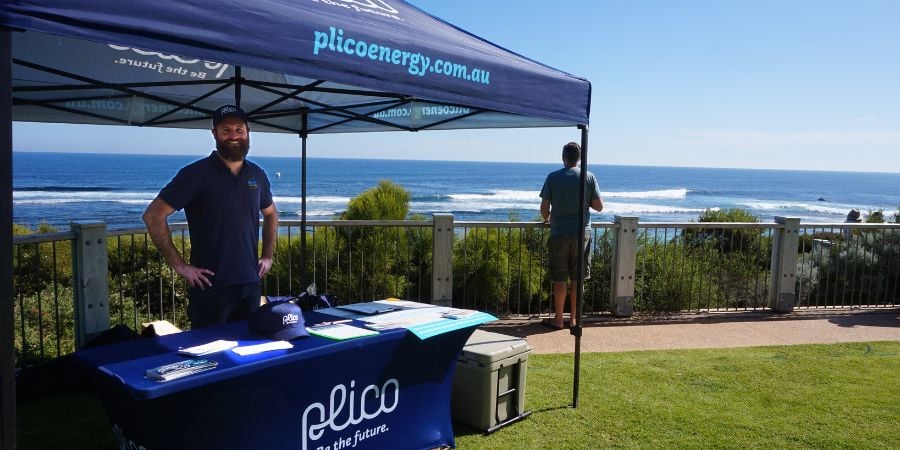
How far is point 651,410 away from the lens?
174 inches

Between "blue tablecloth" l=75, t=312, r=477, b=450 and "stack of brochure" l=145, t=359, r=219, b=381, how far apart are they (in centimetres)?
4

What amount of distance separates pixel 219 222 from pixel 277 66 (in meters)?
1.27

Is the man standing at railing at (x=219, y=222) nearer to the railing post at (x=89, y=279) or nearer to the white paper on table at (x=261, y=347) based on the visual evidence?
the white paper on table at (x=261, y=347)

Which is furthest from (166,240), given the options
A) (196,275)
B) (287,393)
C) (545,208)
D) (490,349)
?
(545,208)

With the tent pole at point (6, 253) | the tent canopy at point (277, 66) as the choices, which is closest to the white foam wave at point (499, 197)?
the tent canopy at point (277, 66)

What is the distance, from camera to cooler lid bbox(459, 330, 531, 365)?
3.86 m

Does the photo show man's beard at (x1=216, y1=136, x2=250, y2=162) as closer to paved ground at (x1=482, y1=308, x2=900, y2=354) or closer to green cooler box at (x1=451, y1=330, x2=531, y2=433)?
green cooler box at (x1=451, y1=330, x2=531, y2=433)

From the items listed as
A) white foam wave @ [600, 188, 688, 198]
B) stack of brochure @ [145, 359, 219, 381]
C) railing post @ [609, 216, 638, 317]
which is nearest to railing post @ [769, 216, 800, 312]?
railing post @ [609, 216, 638, 317]

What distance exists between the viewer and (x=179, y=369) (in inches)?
93.5

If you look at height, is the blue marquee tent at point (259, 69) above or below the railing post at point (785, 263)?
above

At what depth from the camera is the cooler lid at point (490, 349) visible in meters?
3.86

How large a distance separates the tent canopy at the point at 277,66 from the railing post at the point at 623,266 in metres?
2.71

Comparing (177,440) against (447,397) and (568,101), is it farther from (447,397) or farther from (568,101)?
(568,101)

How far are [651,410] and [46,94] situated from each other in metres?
4.86
